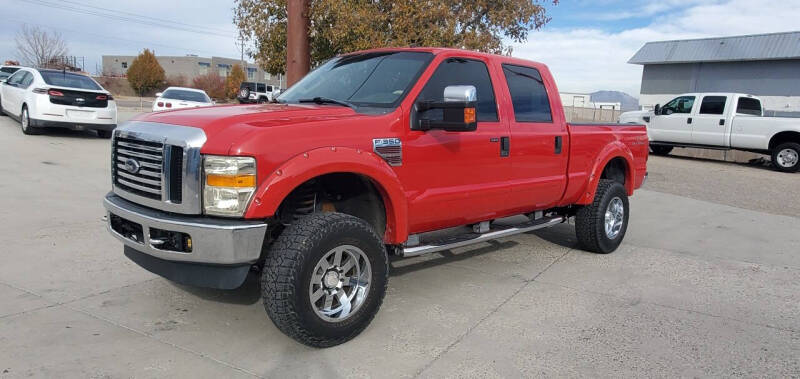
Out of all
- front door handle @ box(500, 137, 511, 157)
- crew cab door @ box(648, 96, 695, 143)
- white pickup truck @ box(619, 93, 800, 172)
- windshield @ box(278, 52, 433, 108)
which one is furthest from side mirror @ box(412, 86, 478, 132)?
crew cab door @ box(648, 96, 695, 143)

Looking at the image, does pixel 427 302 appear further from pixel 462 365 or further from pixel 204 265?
pixel 204 265

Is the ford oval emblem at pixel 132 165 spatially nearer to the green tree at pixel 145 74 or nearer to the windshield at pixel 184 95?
the windshield at pixel 184 95

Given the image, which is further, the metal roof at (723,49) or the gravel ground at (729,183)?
the metal roof at (723,49)

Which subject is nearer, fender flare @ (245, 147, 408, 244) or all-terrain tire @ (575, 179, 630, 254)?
fender flare @ (245, 147, 408, 244)

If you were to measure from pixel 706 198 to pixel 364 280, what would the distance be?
355 inches

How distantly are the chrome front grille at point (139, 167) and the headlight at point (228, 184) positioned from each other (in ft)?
1.08

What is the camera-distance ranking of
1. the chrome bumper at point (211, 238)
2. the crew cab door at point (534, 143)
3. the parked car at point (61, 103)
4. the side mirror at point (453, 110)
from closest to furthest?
the chrome bumper at point (211, 238) → the side mirror at point (453, 110) → the crew cab door at point (534, 143) → the parked car at point (61, 103)

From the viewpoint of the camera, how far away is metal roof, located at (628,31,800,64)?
3025cm

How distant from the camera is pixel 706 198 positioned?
1066 centimetres

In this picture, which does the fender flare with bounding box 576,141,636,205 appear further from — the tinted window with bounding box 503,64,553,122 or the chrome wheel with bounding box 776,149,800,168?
the chrome wheel with bounding box 776,149,800,168

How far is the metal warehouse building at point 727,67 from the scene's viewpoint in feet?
100

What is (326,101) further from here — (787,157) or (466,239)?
(787,157)

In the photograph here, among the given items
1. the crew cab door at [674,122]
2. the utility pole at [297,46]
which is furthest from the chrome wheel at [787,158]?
the utility pole at [297,46]

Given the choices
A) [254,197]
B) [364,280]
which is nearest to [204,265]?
[254,197]
